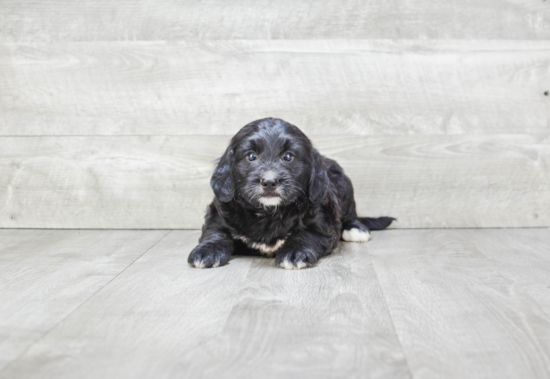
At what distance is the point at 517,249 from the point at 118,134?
8.37ft

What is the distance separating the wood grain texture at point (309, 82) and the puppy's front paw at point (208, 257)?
113cm

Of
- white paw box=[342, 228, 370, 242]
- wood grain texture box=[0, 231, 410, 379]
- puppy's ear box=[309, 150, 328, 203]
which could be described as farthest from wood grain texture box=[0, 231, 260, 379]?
white paw box=[342, 228, 370, 242]

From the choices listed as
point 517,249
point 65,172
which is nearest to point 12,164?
point 65,172

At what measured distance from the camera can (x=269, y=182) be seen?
231 cm

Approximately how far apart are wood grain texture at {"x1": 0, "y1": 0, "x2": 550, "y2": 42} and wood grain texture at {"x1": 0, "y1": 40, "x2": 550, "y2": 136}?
0.22 ft

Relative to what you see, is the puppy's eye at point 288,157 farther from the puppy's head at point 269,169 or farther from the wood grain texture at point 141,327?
the wood grain texture at point 141,327

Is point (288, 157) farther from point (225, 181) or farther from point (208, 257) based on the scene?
point (208, 257)

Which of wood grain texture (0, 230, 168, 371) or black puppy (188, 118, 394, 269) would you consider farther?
black puppy (188, 118, 394, 269)

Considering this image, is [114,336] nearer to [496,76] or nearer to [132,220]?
[132,220]

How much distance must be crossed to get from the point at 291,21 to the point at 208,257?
5.84ft

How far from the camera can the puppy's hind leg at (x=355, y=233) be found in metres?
3.03

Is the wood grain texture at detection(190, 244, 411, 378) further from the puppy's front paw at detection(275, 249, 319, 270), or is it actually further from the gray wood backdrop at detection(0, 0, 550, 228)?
the gray wood backdrop at detection(0, 0, 550, 228)

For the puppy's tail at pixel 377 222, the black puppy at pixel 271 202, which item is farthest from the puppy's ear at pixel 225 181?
the puppy's tail at pixel 377 222

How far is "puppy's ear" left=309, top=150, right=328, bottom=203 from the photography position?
254 cm
